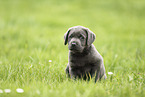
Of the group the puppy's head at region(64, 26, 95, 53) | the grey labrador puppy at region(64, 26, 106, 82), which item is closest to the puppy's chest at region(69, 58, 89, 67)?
the grey labrador puppy at region(64, 26, 106, 82)

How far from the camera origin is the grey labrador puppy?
3.60 meters

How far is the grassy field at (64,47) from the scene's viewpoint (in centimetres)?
313

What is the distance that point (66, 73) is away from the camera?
416cm

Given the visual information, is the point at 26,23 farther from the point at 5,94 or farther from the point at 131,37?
the point at 5,94

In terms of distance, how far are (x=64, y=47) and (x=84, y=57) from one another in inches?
128

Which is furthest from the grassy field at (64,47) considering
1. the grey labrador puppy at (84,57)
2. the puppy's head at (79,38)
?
the puppy's head at (79,38)

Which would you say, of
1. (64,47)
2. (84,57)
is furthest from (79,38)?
(64,47)

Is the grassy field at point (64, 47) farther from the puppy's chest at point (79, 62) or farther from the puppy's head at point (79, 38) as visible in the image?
the puppy's head at point (79, 38)

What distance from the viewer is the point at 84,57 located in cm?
366

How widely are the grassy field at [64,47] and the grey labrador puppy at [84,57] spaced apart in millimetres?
256

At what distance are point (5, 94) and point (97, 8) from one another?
14886 millimetres

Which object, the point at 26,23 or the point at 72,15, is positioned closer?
the point at 26,23

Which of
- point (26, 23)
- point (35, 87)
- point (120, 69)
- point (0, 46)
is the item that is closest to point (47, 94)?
point (35, 87)

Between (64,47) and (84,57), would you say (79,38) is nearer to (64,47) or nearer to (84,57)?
(84,57)
